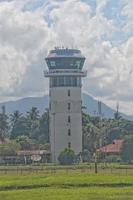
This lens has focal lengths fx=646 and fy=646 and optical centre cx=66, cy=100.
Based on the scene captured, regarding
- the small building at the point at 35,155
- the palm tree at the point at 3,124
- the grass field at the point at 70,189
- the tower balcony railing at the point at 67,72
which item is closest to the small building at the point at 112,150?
the small building at the point at 35,155

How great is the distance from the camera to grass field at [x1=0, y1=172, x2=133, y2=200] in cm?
4706

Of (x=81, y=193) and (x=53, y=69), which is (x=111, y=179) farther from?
(x=53, y=69)

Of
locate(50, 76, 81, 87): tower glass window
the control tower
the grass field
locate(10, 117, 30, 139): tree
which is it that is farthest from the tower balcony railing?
the grass field

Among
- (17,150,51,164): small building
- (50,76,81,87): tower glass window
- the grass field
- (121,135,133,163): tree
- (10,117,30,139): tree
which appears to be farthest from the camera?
(10,117,30,139): tree

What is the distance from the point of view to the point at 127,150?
463 ft

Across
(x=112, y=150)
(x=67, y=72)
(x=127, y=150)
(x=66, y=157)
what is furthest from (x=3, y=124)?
(x=127, y=150)

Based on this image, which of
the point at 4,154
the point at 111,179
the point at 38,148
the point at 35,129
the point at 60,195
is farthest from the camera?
the point at 35,129

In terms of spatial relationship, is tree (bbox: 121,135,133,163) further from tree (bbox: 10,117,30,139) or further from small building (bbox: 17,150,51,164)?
tree (bbox: 10,117,30,139)

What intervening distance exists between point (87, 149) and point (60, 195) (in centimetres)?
11809

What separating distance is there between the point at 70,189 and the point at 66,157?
284 feet

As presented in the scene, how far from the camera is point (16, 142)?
15725cm

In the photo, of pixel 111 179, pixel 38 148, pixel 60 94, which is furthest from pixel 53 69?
pixel 111 179

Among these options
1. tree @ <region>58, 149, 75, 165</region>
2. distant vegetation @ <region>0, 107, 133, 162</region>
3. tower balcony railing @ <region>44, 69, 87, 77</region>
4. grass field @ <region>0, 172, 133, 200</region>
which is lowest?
grass field @ <region>0, 172, 133, 200</region>

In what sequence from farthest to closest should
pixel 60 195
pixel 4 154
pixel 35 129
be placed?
pixel 35 129 → pixel 4 154 → pixel 60 195
